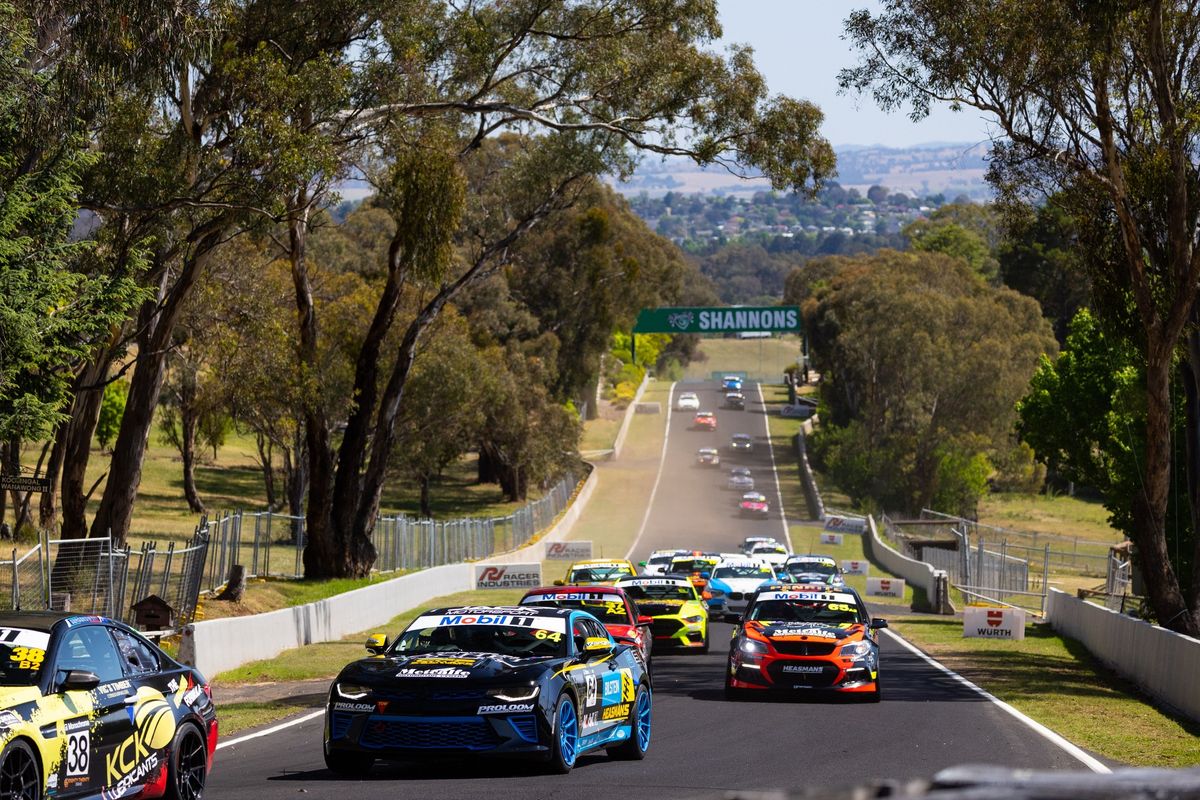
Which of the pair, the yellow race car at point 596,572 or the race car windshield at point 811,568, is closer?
the yellow race car at point 596,572

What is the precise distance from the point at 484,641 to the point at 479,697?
151 cm

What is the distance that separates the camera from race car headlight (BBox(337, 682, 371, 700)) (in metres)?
11.4

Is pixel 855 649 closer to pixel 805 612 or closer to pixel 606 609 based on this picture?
pixel 805 612

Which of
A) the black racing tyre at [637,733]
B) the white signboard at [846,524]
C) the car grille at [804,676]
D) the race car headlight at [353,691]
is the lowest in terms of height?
the white signboard at [846,524]

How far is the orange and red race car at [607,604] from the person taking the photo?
2008cm

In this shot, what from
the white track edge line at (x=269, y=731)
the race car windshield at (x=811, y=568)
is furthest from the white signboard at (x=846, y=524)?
the white track edge line at (x=269, y=731)

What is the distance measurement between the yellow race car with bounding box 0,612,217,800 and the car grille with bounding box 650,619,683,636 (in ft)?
53.8

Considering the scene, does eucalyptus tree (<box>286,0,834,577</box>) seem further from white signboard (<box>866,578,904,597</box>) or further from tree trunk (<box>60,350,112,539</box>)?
white signboard (<box>866,578,904,597</box>)

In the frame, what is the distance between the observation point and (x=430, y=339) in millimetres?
57562

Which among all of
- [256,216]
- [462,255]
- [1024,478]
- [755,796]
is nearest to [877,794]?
[755,796]

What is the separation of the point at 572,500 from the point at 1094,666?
175 ft

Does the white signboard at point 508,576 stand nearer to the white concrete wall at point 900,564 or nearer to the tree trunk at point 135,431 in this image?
the white concrete wall at point 900,564

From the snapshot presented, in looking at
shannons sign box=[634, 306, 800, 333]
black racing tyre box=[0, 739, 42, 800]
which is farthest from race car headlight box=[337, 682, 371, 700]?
shannons sign box=[634, 306, 800, 333]

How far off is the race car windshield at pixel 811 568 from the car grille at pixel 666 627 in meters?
12.2
